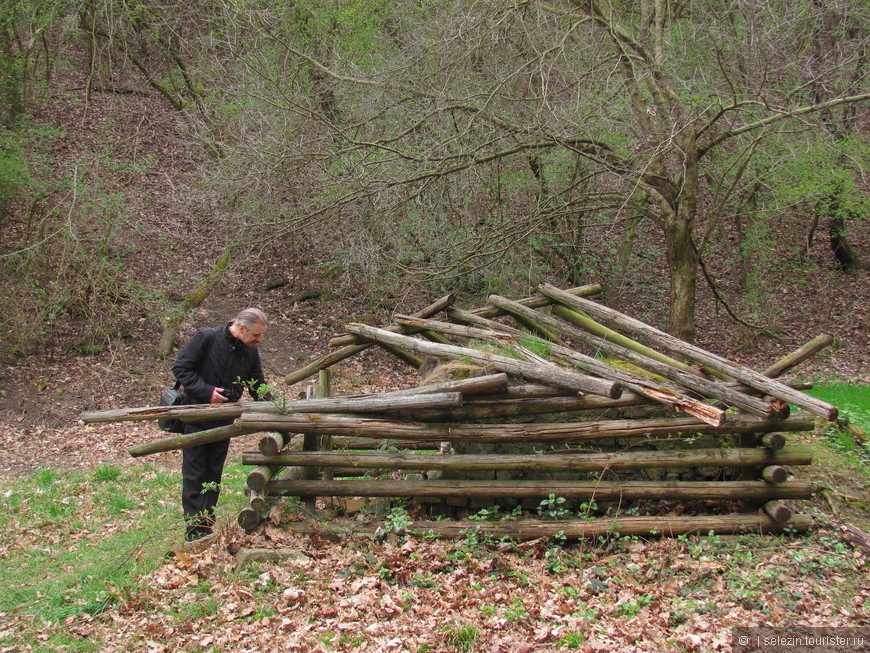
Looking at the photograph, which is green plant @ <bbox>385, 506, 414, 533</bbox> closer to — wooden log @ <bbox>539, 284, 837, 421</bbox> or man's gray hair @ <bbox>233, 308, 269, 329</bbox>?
man's gray hair @ <bbox>233, 308, 269, 329</bbox>

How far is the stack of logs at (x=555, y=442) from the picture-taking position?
17.8ft

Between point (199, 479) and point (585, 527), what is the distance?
10.7ft

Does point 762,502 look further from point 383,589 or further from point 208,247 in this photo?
point 208,247

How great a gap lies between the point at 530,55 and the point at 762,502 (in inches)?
296

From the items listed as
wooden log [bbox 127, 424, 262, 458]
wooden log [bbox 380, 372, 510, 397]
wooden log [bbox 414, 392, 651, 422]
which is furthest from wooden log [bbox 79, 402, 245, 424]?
wooden log [bbox 414, 392, 651, 422]

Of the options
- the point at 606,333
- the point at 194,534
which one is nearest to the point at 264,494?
the point at 194,534

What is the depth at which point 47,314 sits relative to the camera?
12047 millimetres

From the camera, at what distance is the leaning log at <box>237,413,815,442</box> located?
5.50 meters

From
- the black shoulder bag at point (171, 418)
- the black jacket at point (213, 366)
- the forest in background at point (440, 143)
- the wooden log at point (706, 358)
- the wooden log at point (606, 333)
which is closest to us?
the wooden log at point (706, 358)

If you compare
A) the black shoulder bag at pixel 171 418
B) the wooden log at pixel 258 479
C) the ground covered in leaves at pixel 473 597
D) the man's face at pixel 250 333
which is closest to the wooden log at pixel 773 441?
the ground covered in leaves at pixel 473 597

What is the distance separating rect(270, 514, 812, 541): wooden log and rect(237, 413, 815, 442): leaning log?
0.68 m

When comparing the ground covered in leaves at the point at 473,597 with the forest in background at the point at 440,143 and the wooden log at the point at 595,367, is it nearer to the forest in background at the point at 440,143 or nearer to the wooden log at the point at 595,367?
the wooden log at the point at 595,367

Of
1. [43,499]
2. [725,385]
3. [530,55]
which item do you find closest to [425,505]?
[725,385]

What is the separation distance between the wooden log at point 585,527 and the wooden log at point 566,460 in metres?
0.43
